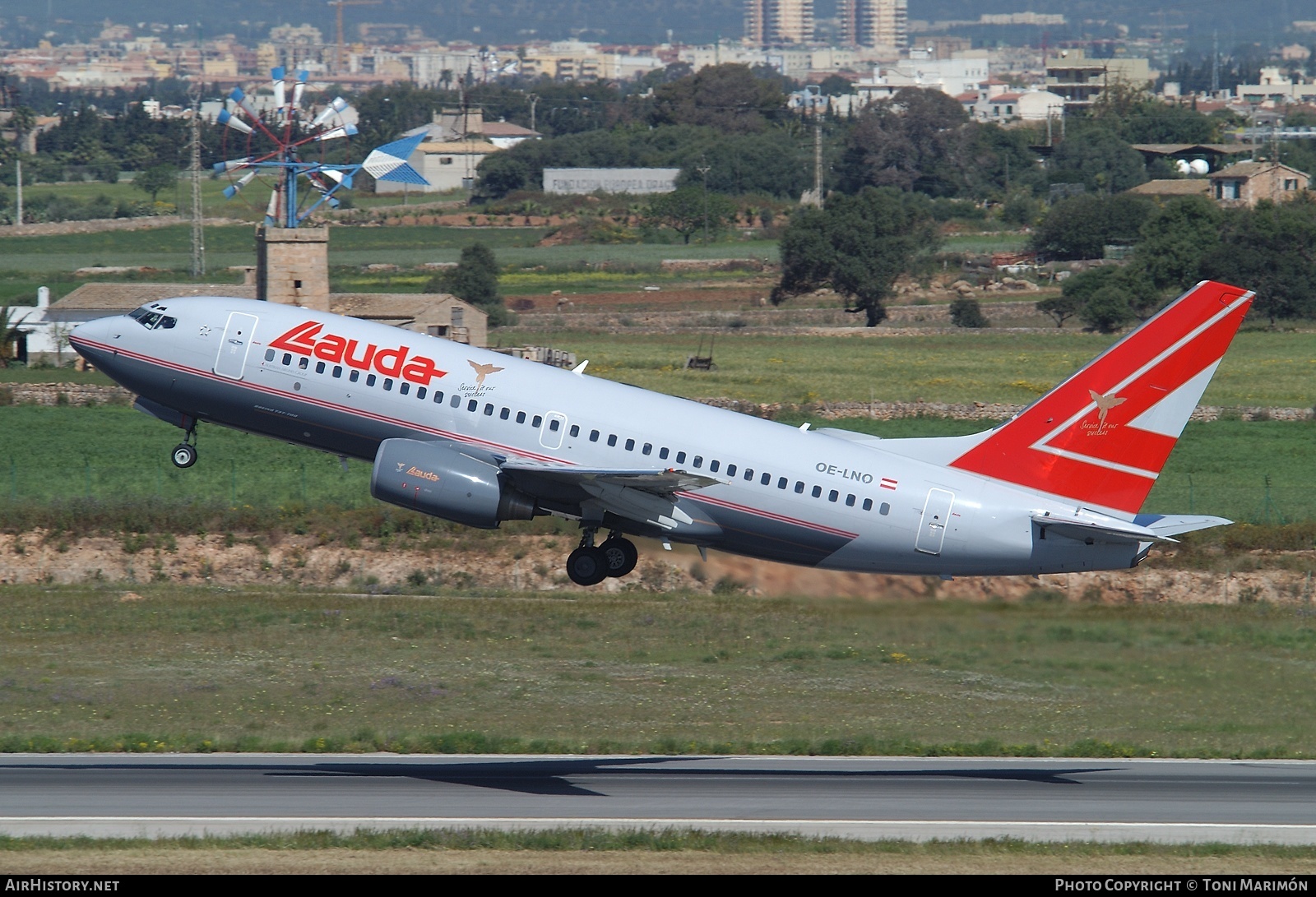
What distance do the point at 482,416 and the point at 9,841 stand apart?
1434 cm

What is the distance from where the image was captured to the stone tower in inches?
3297

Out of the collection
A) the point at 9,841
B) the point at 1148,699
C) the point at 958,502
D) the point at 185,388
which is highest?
the point at 185,388

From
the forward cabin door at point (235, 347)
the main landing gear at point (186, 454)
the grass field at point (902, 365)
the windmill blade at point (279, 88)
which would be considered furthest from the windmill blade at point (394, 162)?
the forward cabin door at point (235, 347)

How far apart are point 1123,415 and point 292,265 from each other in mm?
53328

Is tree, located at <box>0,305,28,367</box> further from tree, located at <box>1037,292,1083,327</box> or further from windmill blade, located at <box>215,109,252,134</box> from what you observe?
tree, located at <box>1037,292,1083,327</box>

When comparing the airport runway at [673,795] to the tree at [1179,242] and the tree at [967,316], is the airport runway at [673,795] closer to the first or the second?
the tree at [967,316]

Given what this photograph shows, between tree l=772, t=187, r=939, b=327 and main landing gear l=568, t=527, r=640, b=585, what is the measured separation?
335 ft

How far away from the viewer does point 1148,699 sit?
51.6 m

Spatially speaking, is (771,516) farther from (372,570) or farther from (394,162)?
(394,162)

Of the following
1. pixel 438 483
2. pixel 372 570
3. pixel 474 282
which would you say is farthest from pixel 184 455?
pixel 474 282

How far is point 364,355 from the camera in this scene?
40656 mm
